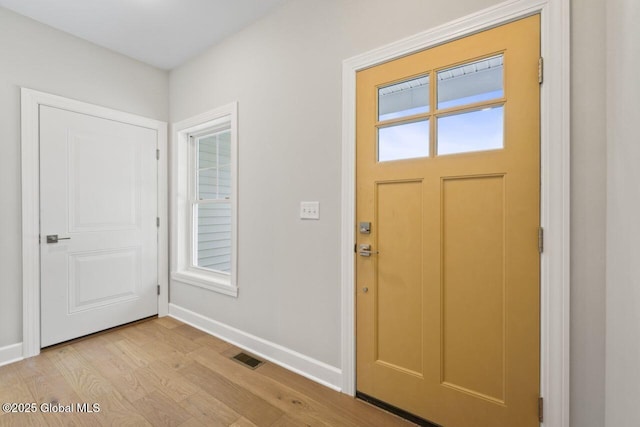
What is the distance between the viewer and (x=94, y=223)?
2.60 m

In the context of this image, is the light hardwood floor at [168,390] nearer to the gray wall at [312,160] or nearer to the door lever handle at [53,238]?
the gray wall at [312,160]

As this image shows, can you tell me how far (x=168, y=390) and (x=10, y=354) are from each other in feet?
4.84

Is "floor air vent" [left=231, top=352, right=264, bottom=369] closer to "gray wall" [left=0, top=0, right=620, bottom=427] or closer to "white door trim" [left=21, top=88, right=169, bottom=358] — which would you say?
"gray wall" [left=0, top=0, right=620, bottom=427]

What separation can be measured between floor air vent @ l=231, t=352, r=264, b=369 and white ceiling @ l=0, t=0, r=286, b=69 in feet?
9.17

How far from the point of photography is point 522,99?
4.14ft

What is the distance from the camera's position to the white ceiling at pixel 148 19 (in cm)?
212

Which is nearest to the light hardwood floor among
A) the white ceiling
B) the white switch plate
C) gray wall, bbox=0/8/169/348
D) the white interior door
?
the white interior door

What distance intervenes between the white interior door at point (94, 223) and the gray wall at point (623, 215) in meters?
3.55

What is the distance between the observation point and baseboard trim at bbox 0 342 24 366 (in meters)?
2.10

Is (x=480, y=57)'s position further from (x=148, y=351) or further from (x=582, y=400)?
(x=148, y=351)

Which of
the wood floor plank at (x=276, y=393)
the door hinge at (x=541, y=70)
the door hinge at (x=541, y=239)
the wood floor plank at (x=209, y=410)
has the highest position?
the door hinge at (x=541, y=70)

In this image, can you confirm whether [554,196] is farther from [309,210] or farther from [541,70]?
[309,210]

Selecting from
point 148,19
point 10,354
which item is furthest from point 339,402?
point 148,19

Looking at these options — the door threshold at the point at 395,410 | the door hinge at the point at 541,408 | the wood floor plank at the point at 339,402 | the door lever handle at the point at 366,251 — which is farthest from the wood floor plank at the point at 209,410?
the door hinge at the point at 541,408
